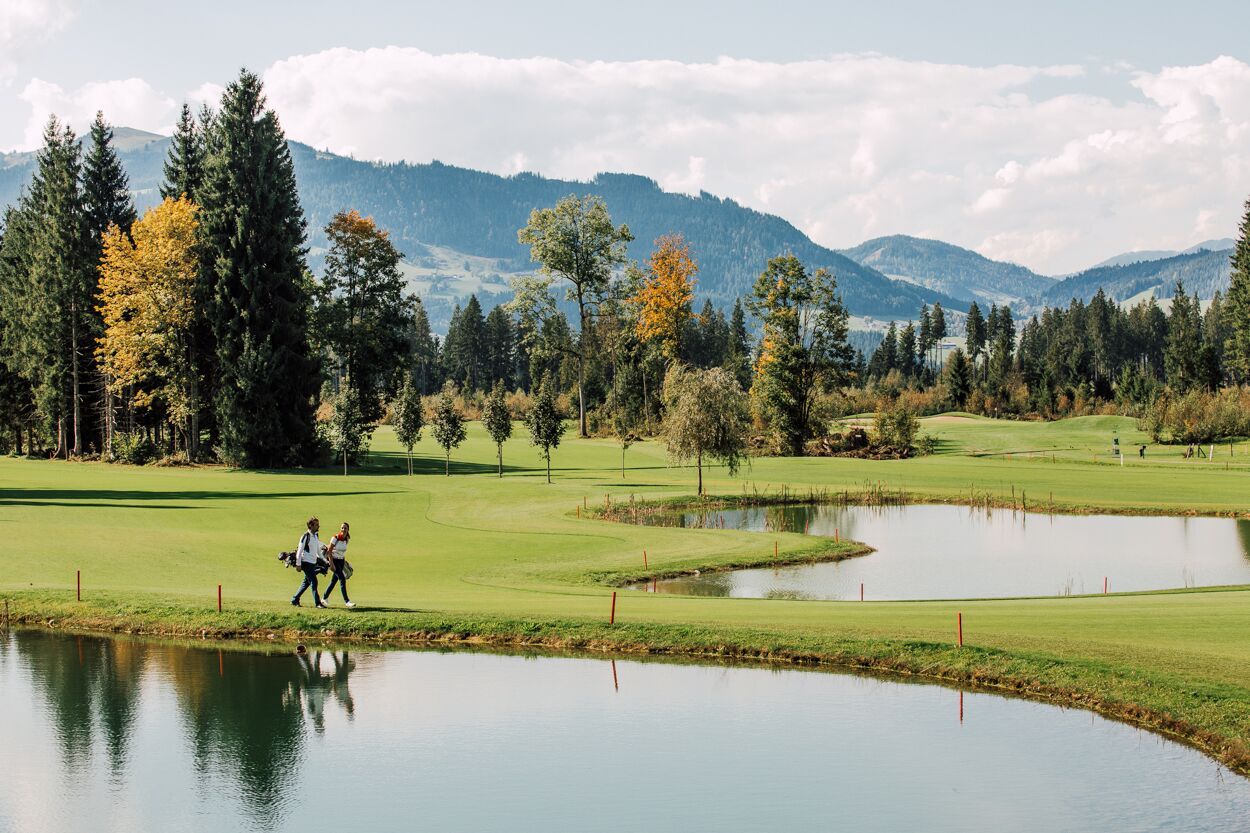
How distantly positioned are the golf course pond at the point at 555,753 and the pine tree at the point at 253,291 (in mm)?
48816

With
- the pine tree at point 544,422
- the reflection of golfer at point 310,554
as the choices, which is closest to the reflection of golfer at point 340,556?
the reflection of golfer at point 310,554

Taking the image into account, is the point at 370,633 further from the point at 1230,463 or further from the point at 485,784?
the point at 1230,463

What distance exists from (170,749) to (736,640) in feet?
39.0

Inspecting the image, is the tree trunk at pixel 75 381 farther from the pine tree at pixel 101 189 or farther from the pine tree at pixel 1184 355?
the pine tree at pixel 1184 355

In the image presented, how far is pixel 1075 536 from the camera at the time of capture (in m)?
48.1

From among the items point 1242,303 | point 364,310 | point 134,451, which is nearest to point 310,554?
point 134,451

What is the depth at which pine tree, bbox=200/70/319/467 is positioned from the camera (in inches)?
2857

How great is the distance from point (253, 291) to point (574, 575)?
43.9 m

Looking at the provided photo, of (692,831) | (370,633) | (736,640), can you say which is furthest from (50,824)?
(736,640)

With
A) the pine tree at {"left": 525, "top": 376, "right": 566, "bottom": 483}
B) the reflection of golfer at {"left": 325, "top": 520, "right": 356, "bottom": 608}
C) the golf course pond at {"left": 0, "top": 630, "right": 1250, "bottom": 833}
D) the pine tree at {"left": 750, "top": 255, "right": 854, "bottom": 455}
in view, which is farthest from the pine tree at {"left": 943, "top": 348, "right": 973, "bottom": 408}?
the golf course pond at {"left": 0, "top": 630, "right": 1250, "bottom": 833}

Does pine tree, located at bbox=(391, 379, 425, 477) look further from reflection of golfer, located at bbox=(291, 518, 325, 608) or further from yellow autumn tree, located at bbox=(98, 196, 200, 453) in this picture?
reflection of golfer, located at bbox=(291, 518, 325, 608)

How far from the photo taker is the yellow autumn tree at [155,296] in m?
72.5

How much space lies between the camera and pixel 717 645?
999 inches

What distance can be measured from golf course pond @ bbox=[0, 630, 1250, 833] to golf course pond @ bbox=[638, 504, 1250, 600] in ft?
40.9
